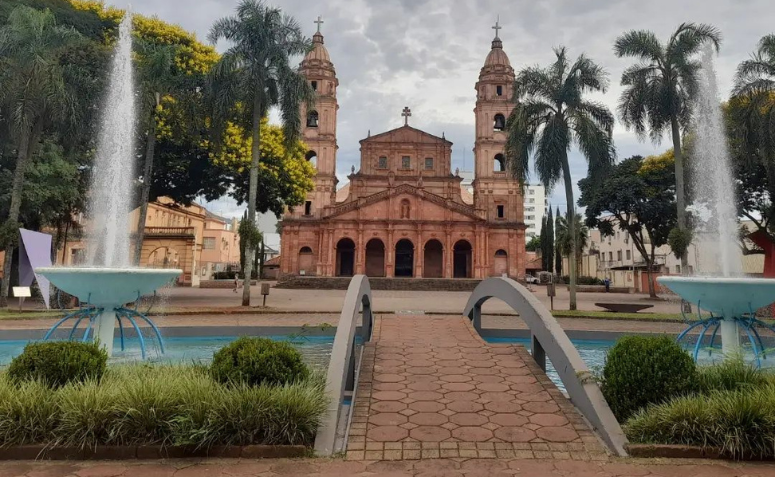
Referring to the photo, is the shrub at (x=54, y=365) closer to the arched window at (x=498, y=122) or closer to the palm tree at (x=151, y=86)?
the palm tree at (x=151, y=86)

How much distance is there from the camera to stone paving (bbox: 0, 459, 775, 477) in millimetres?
2943

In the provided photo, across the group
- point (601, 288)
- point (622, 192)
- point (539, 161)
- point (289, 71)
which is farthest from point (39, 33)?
point (601, 288)

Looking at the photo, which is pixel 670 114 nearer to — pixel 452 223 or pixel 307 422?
pixel 307 422

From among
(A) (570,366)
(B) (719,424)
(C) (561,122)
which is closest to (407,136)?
(C) (561,122)

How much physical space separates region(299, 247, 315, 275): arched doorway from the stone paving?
38654 mm

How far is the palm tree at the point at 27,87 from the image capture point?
551 inches

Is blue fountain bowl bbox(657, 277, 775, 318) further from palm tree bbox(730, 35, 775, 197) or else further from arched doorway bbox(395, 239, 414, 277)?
arched doorway bbox(395, 239, 414, 277)

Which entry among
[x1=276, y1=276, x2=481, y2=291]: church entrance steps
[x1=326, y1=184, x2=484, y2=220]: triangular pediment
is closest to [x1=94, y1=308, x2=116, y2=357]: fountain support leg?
[x1=276, y1=276, x2=481, y2=291]: church entrance steps

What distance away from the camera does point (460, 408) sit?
165 inches

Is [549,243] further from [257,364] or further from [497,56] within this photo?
[257,364]

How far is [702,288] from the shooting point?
241 inches

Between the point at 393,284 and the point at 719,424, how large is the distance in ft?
106

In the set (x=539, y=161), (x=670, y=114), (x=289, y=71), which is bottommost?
(x=539, y=161)

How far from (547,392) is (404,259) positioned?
37.3 meters
